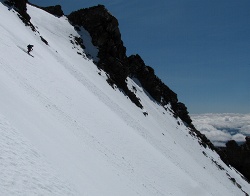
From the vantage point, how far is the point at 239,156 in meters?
102

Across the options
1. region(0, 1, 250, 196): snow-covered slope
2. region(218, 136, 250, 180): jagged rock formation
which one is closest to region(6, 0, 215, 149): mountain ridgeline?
Result: region(0, 1, 250, 196): snow-covered slope

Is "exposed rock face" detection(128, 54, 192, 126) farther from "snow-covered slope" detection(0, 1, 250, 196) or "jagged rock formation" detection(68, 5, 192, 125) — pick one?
"snow-covered slope" detection(0, 1, 250, 196)

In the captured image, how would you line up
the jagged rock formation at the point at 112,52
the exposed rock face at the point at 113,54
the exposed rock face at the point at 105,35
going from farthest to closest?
the exposed rock face at the point at 105,35, the jagged rock formation at the point at 112,52, the exposed rock face at the point at 113,54

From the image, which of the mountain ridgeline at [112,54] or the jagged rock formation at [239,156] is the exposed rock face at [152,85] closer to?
the mountain ridgeline at [112,54]

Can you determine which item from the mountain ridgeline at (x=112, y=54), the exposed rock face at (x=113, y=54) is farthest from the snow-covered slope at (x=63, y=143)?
the exposed rock face at (x=113, y=54)

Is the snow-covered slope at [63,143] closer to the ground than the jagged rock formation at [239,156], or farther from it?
closer to the ground

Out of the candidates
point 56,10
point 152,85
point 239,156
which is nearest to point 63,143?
point 152,85

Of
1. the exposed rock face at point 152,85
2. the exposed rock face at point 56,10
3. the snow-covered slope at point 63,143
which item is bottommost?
the snow-covered slope at point 63,143

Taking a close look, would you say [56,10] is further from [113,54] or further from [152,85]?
[152,85]

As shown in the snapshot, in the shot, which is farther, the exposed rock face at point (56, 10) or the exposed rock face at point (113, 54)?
the exposed rock face at point (56, 10)

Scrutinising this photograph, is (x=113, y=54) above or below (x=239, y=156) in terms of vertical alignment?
below

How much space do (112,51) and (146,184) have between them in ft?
174

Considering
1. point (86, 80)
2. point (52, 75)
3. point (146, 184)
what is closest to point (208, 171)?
point (86, 80)

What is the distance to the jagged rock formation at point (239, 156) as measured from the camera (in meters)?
98.5
